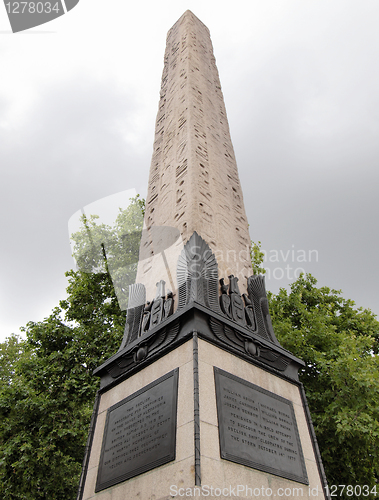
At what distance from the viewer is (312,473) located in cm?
351

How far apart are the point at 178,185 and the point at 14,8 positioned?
5.01 m

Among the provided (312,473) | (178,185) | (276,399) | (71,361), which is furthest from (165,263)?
(71,361)

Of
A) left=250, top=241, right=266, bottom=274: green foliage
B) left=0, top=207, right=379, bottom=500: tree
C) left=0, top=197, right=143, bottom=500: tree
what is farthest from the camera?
left=250, top=241, right=266, bottom=274: green foliage

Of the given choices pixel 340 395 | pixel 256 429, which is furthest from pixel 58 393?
pixel 256 429

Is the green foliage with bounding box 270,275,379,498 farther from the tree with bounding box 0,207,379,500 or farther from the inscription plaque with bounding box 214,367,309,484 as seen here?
the inscription plaque with bounding box 214,367,309,484

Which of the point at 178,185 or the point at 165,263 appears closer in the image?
the point at 165,263

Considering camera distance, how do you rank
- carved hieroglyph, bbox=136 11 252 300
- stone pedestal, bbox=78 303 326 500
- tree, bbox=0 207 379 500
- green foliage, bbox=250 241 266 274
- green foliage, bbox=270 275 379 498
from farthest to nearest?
green foliage, bbox=250 241 266 274 < tree, bbox=0 207 379 500 < green foliage, bbox=270 275 379 498 < carved hieroglyph, bbox=136 11 252 300 < stone pedestal, bbox=78 303 326 500

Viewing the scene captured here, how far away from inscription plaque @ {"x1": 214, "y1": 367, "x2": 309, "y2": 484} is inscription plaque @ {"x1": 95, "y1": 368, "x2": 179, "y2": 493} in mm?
407

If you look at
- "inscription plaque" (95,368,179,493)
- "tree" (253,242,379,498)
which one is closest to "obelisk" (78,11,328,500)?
"inscription plaque" (95,368,179,493)

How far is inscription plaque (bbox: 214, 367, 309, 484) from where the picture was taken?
304 cm

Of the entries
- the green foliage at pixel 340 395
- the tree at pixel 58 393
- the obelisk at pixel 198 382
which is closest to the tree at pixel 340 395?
the green foliage at pixel 340 395

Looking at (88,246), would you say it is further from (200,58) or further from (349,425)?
(349,425)

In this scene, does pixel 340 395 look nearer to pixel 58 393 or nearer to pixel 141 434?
pixel 141 434

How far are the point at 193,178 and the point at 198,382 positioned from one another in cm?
310
